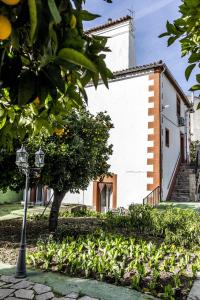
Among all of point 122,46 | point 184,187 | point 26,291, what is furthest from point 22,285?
point 122,46

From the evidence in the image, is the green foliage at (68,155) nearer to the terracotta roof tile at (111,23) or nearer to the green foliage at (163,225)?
the green foliage at (163,225)

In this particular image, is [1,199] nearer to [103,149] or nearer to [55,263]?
[103,149]

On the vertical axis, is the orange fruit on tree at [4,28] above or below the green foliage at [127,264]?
above

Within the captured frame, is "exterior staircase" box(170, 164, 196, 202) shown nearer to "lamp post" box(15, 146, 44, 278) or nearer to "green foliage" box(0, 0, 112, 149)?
"lamp post" box(15, 146, 44, 278)

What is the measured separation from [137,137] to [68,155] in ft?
21.3

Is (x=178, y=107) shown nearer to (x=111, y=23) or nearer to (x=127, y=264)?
(x=111, y=23)

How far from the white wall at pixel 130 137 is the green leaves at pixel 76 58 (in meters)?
13.2

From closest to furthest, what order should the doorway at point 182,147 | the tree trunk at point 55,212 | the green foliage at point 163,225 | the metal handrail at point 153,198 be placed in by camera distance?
1. the green foliage at point 163,225
2. the tree trunk at point 55,212
3. the metal handrail at point 153,198
4. the doorway at point 182,147

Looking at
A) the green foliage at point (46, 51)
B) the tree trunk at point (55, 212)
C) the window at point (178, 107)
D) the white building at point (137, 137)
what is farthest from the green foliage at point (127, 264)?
the window at point (178, 107)

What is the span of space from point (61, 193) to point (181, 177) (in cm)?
934

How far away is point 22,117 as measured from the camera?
2555 millimetres

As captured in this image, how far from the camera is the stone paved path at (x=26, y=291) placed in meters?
4.73

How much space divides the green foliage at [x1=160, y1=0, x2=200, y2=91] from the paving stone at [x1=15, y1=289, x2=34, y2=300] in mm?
4284

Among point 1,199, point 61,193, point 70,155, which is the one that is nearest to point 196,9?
point 70,155
